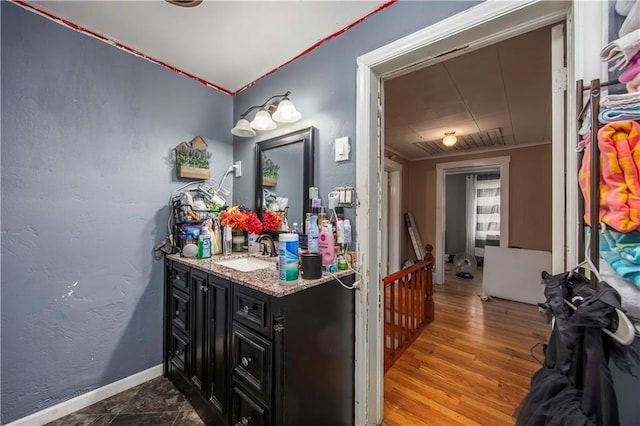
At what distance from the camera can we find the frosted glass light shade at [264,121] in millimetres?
1778

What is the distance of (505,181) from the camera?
3697 millimetres

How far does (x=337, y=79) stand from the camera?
58.7 inches

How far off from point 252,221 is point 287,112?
32.4 inches

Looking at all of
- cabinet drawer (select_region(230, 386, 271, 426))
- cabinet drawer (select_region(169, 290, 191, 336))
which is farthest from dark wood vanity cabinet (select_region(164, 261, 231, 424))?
cabinet drawer (select_region(230, 386, 271, 426))

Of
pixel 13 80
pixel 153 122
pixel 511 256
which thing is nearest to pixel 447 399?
pixel 511 256

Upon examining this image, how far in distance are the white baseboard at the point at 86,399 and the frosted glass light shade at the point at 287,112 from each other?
6.90ft

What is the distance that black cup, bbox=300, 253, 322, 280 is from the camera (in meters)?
1.16

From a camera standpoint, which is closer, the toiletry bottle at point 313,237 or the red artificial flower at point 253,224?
the toiletry bottle at point 313,237

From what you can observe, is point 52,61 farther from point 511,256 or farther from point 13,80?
point 511,256

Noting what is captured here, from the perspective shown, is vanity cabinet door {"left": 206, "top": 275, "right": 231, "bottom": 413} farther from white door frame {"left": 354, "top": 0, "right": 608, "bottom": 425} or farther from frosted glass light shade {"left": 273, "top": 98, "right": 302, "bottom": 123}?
frosted glass light shade {"left": 273, "top": 98, "right": 302, "bottom": 123}

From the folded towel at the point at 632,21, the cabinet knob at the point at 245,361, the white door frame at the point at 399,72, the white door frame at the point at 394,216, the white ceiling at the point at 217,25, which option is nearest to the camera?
the folded towel at the point at 632,21

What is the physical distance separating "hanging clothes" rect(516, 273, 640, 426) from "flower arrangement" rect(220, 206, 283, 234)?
4.91ft

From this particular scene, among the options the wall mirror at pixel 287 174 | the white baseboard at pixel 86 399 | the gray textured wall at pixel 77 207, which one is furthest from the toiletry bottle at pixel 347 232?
the white baseboard at pixel 86 399

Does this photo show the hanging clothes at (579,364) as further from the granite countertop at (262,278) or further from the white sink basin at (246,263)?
the white sink basin at (246,263)
